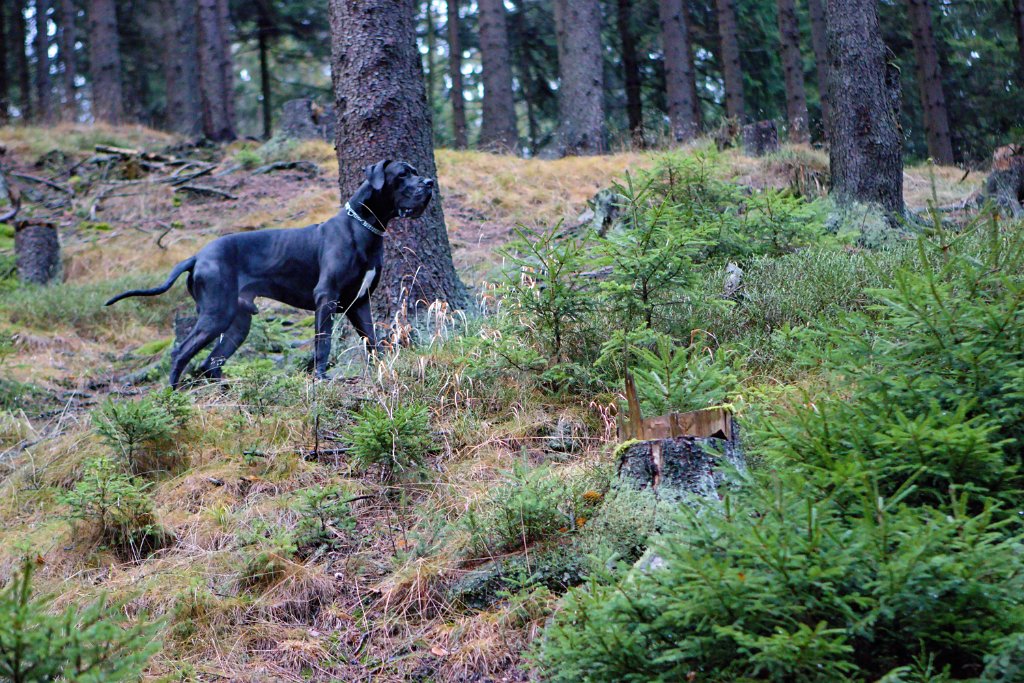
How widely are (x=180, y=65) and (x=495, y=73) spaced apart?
8.31 meters

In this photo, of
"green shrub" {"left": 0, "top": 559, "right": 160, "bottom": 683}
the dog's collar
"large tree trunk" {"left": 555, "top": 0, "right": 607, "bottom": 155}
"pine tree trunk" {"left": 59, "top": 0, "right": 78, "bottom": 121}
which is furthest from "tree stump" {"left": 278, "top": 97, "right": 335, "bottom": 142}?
"green shrub" {"left": 0, "top": 559, "right": 160, "bottom": 683}

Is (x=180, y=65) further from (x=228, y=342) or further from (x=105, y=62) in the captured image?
(x=228, y=342)

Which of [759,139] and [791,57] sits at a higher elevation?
[791,57]

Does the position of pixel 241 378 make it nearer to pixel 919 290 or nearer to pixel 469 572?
pixel 469 572

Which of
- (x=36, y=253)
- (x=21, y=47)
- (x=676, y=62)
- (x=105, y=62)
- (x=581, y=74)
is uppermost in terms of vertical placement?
(x=21, y=47)

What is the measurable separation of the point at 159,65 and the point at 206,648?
84.2 ft

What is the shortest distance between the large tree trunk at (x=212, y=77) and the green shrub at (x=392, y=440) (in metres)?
14.7

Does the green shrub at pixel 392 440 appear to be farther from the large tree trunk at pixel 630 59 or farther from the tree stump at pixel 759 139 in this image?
the large tree trunk at pixel 630 59

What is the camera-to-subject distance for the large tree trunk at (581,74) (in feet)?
54.6

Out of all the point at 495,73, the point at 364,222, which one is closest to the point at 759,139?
the point at 495,73

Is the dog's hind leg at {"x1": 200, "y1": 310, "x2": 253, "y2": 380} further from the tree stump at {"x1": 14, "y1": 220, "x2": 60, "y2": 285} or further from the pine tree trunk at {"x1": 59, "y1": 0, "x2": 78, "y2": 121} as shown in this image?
the pine tree trunk at {"x1": 59, "y1": 0, "x2": 78, "y2": 121}

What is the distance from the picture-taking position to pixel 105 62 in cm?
2056

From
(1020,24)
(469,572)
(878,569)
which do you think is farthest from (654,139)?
(878,569)

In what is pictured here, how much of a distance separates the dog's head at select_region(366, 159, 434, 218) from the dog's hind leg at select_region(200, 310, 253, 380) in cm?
149
